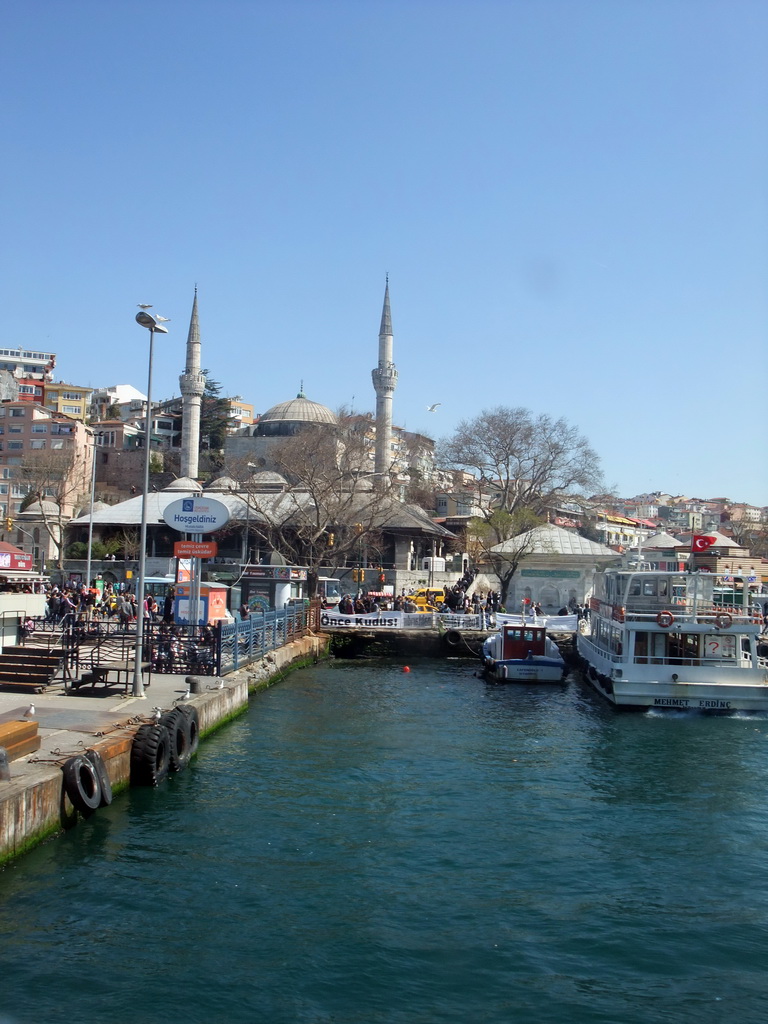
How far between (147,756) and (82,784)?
5.44 ft

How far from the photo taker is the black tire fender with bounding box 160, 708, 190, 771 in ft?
43.3

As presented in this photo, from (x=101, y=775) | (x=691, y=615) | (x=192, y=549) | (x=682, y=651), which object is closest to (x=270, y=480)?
(x=192, y=549)

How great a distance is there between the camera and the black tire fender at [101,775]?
1099cm

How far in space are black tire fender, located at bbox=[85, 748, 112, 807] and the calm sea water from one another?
0.86 ft

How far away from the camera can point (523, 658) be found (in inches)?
1020

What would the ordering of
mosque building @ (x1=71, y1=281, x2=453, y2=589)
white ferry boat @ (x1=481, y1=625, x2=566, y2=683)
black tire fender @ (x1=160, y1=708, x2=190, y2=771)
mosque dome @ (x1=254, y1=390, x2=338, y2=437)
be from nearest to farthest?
black tire fender @ (x1=160, y1=708, x2=190, y2=771)
white ferry boat @ (x1=481, y1=625, x2=566, y2=683)
mosque building @ (x1=71, y1=281, x2=453, y2=589)
mosque dome @ (x1=254, y1=390, x2=338, y2=437)

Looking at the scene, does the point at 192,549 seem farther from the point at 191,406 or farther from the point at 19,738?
the point at 191,406

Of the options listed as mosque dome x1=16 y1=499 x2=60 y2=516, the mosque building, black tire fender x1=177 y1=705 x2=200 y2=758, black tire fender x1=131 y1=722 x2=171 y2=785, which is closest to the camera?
black tire fender x1=131 y1=722 x2=171 y2=785

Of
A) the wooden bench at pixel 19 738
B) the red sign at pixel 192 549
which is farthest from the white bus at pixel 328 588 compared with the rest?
the wooden bench at pixel 19 738

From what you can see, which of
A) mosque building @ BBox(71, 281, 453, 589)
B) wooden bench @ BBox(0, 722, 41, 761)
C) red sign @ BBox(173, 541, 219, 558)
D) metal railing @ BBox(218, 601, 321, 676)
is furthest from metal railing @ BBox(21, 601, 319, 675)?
mosque building @ BBox(71, 281, 453, 589)

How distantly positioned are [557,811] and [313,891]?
14.7ft

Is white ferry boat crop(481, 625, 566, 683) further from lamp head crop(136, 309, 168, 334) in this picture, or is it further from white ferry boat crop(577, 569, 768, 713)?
lamp head crop(136, 309, 168, 334)

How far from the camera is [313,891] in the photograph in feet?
30.6

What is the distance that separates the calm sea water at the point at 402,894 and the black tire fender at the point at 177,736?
18.5 inches
